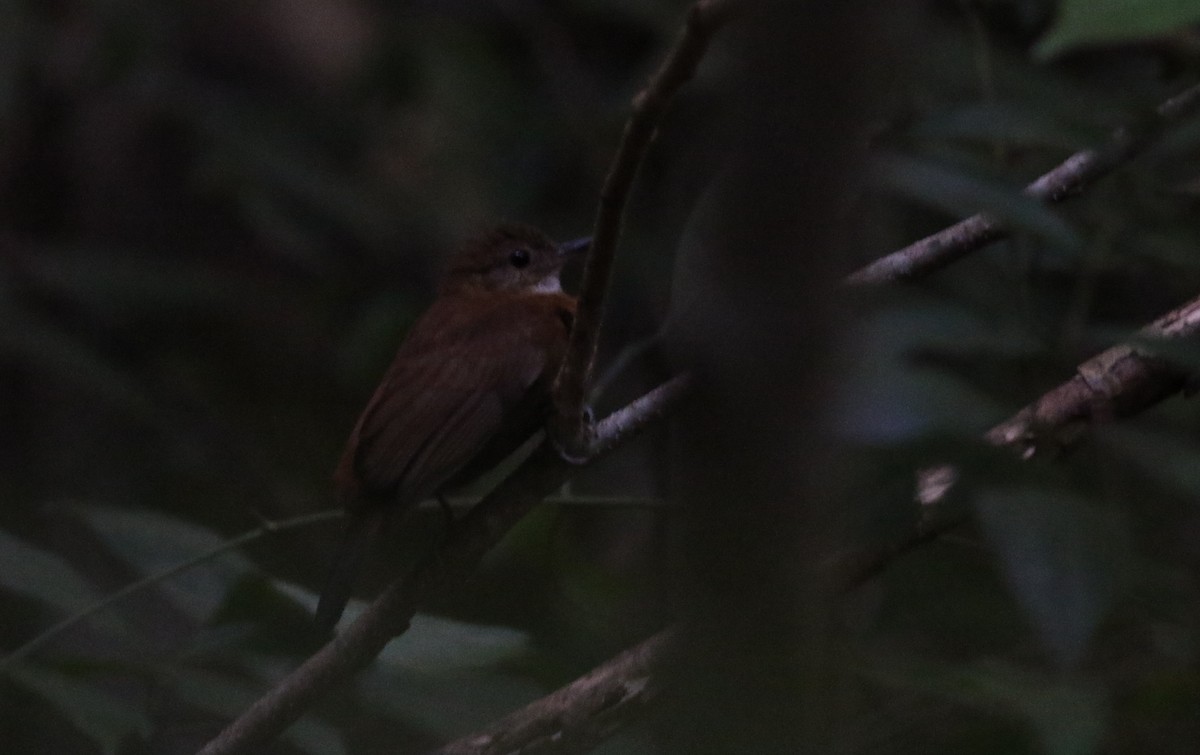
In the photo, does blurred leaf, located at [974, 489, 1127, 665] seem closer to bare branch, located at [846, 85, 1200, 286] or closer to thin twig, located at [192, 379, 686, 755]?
bare branch, located at [846, 85, 1200, 286]

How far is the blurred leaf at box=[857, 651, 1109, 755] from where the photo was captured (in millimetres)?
1887

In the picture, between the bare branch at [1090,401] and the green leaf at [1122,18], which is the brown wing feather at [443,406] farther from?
the green leaf at [1122,18]

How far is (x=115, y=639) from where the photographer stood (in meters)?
2.83

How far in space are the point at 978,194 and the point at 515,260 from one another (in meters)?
1.96

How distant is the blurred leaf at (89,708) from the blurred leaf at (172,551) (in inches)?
16.0

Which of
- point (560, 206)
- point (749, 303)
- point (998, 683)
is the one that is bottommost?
point (560, 206)

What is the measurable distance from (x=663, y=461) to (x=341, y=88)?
10.1 ft

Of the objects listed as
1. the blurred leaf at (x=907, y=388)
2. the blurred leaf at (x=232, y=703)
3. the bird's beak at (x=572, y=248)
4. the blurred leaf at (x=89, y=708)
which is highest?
the blurred leaf at (x=907, y=388)

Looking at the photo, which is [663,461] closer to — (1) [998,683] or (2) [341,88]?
(1) [998,683]

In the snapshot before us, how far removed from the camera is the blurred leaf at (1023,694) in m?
1.89

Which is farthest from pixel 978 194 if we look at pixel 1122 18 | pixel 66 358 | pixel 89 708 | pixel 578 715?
pixel 66 358

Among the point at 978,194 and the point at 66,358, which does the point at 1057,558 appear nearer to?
the point at 978,194

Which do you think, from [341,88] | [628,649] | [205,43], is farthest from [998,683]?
[205,43]

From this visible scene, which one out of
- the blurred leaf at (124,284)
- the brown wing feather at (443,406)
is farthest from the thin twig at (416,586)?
the blurred leaf at (124,284)
